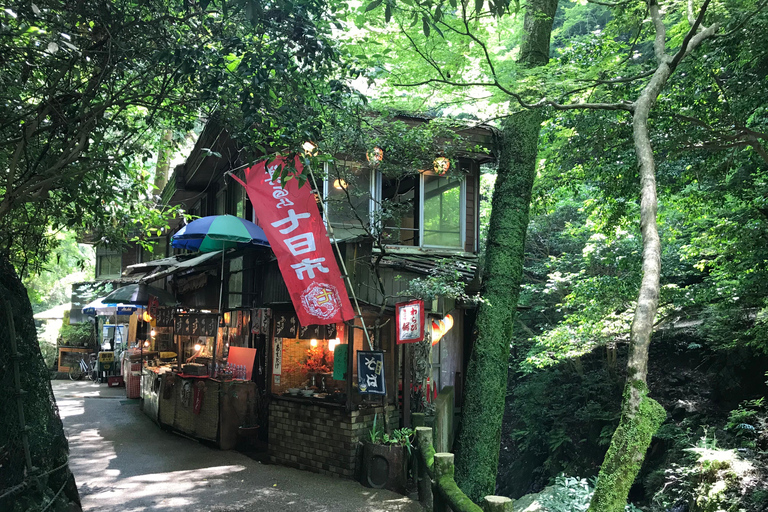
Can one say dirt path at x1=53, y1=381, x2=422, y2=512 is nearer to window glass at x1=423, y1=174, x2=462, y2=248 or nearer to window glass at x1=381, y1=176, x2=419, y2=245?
window glass at x1=381, y1=176, x2=419, y2=245

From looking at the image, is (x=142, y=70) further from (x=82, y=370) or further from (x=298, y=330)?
(x=82, y=370)

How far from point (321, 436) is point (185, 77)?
6.34 m

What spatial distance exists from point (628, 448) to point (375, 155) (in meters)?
6.84

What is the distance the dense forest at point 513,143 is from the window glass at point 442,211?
1288mm

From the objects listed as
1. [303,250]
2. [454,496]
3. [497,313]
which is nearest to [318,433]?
[303,250]

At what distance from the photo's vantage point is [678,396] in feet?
48.2

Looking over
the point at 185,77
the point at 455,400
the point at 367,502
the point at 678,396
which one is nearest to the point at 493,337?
the point at 367,502

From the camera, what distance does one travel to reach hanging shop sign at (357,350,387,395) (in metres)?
9.40

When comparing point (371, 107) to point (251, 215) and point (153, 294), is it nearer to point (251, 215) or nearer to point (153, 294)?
point (251, 215)

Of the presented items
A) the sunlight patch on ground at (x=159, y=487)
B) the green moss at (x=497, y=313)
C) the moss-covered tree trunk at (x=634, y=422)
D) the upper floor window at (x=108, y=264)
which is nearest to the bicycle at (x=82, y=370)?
the upper floor window at (x=108, y=264)

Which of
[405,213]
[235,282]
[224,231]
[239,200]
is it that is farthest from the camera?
[239,200]

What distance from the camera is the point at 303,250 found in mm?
9406

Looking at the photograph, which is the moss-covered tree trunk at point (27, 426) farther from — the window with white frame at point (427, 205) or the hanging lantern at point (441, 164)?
the hanging lantern at point (441, 164)

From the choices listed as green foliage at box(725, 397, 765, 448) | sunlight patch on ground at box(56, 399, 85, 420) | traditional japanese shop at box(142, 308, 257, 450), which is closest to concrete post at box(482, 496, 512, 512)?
green foliage at box(725, 397, 765, 448)
